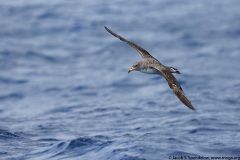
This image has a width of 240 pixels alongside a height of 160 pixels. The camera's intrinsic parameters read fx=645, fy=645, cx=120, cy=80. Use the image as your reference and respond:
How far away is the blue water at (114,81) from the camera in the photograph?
13758 millimetres

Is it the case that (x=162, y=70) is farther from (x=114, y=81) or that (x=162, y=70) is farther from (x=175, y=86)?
(x=114, y=81)

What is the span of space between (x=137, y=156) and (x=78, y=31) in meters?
12.9

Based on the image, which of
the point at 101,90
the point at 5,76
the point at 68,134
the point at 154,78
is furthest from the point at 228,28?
the point at 68,134

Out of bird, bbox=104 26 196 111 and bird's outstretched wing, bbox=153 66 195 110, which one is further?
bird, bbox=104 26 196 111

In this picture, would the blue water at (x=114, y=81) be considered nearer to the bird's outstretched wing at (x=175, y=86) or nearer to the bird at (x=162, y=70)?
the bird at (x=162, y=70)

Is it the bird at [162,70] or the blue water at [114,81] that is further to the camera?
the blue water at [114,81]

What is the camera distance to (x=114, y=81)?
20.1 meters

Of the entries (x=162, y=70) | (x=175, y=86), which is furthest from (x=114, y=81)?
(x=175, y=86)

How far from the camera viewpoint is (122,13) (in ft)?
87.8

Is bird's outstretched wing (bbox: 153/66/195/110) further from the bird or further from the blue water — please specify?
the blue water

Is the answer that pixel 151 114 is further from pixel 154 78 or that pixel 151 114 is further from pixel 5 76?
pixel 5 76

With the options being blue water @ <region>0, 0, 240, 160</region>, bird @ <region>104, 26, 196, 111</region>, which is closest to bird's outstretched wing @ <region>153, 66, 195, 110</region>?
bird @ <region>104, 26, 196, 111</region>

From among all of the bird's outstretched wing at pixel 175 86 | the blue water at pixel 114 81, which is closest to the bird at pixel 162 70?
the bird's outstretched wing at pixel 175 86

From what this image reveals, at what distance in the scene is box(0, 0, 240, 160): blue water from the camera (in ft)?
45.1
